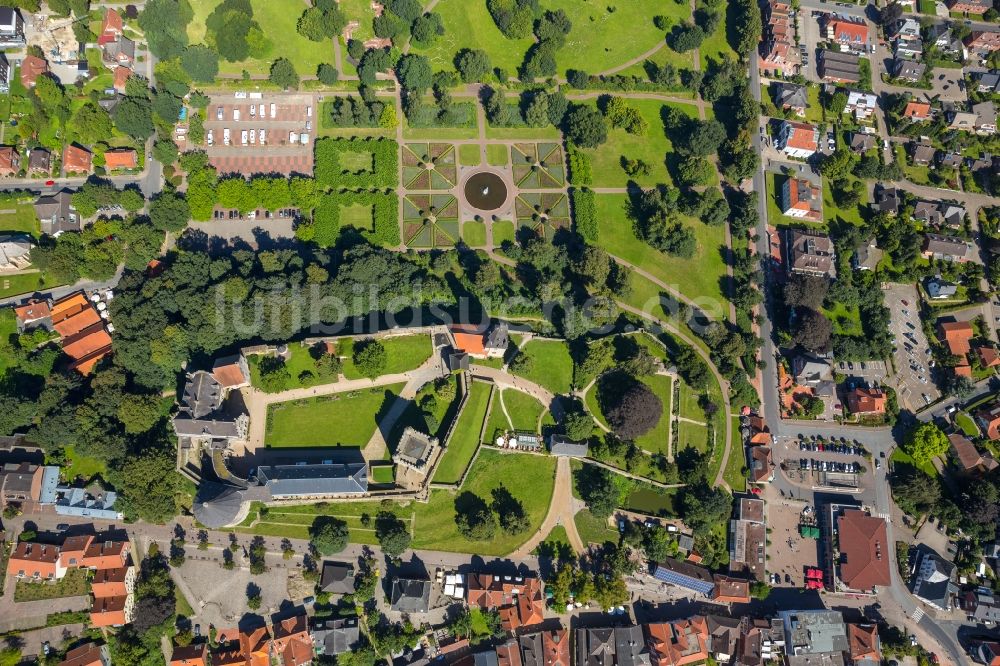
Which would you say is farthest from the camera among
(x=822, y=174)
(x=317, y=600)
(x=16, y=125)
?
(x=822, y=174)

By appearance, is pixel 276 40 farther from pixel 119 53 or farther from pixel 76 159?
pixel 76 159

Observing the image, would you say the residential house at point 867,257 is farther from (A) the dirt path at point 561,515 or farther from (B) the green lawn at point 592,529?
(B) the green lawn at point 592,529

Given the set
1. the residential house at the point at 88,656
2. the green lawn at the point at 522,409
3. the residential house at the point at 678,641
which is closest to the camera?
the residential house at the point at 88,656

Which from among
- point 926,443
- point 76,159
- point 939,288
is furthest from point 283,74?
point 926,443

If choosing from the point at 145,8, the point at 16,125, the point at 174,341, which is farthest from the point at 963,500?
the point at 16,125

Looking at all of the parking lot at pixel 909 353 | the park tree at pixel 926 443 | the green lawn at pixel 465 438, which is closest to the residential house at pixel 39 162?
the green lawn at pixel 465 438

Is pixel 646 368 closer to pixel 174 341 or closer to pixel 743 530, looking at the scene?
pixel 743 530
